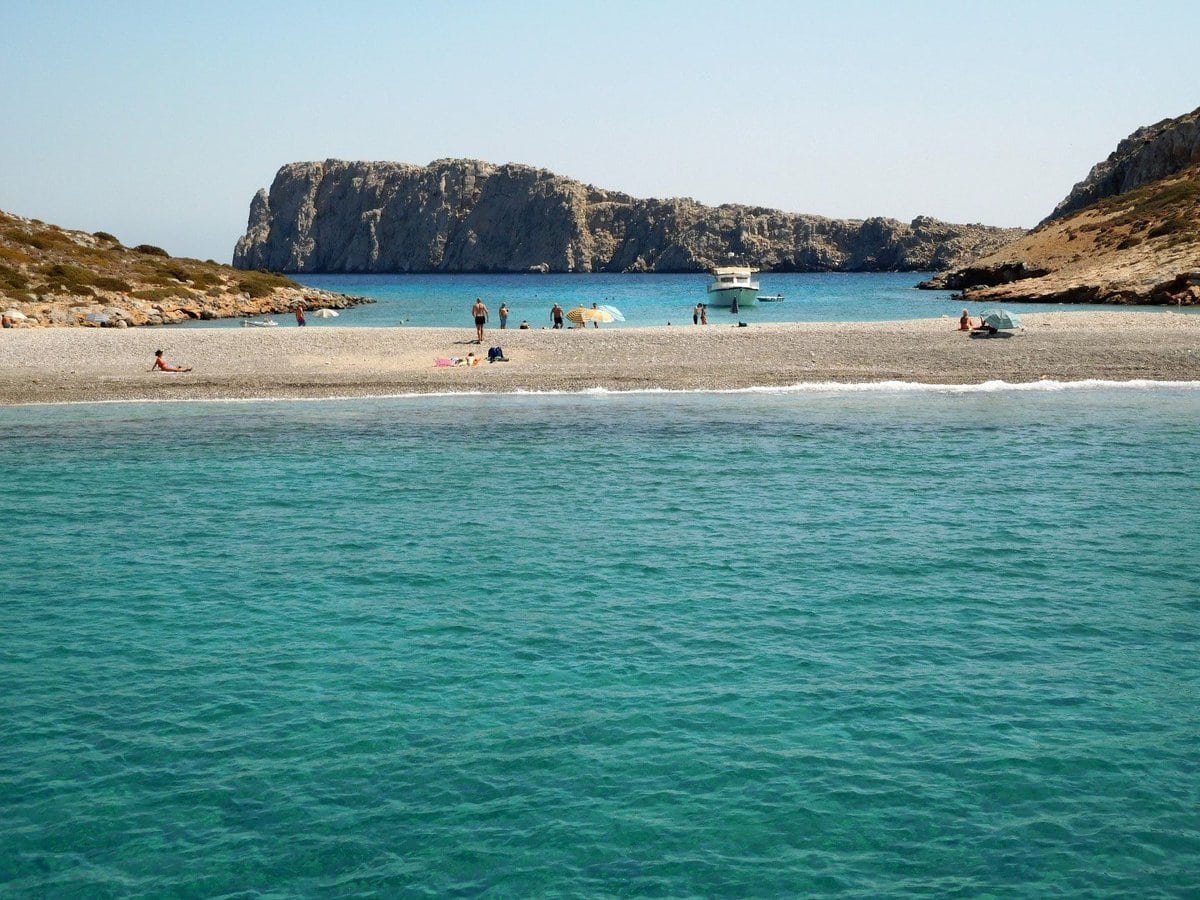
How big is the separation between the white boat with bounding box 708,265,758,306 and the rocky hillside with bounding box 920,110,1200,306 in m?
19.8

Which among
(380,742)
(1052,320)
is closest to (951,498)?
(380,742)

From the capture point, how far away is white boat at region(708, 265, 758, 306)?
310 ft

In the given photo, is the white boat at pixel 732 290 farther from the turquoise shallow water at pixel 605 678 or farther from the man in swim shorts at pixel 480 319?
the turquoise shallow water at pixel 605 678

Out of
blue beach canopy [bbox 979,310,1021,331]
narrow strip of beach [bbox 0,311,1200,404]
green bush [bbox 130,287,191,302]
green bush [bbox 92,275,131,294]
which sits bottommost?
narrow strip of beach [bbox 0,311,1200,404]

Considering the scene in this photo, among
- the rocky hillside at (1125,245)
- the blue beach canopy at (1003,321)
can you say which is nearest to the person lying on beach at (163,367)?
the blue beach canopy at (1003,321)

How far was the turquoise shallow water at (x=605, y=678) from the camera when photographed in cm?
1002

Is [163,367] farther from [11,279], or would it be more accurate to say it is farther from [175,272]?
[175,272]

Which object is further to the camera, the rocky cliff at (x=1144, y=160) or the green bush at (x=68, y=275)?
the rocky cliff at (x=1144, y=160)

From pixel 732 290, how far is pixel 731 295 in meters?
0.56

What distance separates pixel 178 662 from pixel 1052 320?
49063mm

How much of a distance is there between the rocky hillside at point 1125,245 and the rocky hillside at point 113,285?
207 ft

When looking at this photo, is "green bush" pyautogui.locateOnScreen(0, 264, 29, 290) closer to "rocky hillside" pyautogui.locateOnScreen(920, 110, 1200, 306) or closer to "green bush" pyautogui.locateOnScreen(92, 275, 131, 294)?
"green bush" pyautogui.locateOnScreen(92, 275, 131, 294)

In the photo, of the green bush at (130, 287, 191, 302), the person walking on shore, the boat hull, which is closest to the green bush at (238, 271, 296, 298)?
the green bush at (130, 287, 191, 302)

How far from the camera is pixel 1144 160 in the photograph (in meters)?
130
